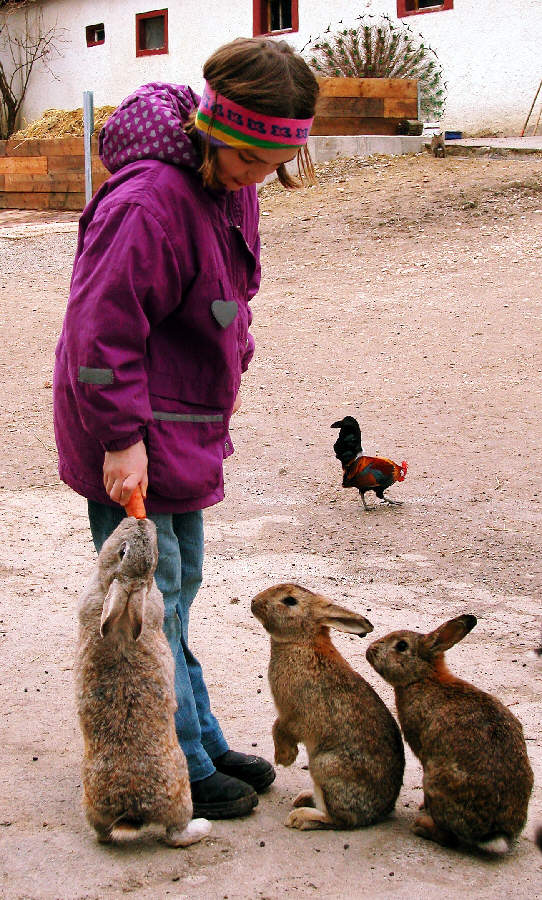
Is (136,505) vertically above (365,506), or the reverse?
(136,505)

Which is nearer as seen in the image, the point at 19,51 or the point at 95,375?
the point at 95,375

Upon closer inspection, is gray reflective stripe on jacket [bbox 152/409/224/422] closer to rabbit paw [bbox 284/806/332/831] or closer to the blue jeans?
the blue jeans

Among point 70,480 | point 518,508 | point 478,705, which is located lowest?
point 518,508

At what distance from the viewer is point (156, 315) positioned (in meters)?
2.91

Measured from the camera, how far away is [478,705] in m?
3.19

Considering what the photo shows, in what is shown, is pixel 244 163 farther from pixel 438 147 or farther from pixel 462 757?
pixel 438 147

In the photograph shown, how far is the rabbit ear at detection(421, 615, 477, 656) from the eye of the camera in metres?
3.28

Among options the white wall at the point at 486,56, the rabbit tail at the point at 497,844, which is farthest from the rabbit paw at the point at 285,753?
the white wall at the point at 486,56

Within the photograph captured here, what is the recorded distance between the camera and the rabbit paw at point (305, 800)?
3431mm

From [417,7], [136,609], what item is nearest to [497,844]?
[136,609]

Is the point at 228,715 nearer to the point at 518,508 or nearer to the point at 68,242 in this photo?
the point at 518,508

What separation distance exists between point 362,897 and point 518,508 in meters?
4.12

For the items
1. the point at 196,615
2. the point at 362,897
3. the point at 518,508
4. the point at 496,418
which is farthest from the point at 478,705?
the point at 496,418

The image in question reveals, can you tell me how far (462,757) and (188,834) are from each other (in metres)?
0.83
